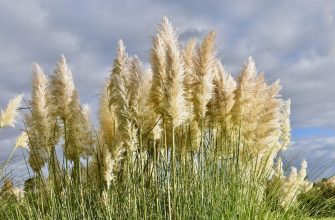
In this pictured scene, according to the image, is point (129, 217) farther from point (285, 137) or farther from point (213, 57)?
point (285, 137)

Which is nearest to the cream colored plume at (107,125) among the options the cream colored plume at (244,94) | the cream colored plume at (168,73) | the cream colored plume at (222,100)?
the cream colored plume at (168,73)

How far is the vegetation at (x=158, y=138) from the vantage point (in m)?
4.79

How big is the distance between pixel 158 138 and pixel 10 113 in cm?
213

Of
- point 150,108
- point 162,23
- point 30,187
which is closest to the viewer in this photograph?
point 162,23

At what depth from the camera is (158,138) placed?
5.10 metres

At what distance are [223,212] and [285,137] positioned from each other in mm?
4115

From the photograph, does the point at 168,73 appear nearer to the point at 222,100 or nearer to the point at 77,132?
the point at 77,132

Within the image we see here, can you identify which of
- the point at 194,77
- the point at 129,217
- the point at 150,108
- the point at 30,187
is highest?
the point at 194,77

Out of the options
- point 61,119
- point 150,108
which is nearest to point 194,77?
point 150,108

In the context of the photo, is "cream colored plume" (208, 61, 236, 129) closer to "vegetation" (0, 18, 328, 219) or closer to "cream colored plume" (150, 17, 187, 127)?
"vegetation" (0, 18, 328, 219)

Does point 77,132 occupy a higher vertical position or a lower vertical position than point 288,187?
higher

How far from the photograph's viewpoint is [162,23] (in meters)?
4.60

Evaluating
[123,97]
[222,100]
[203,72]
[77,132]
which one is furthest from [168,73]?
[222,100]

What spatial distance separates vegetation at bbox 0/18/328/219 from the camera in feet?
15.7
